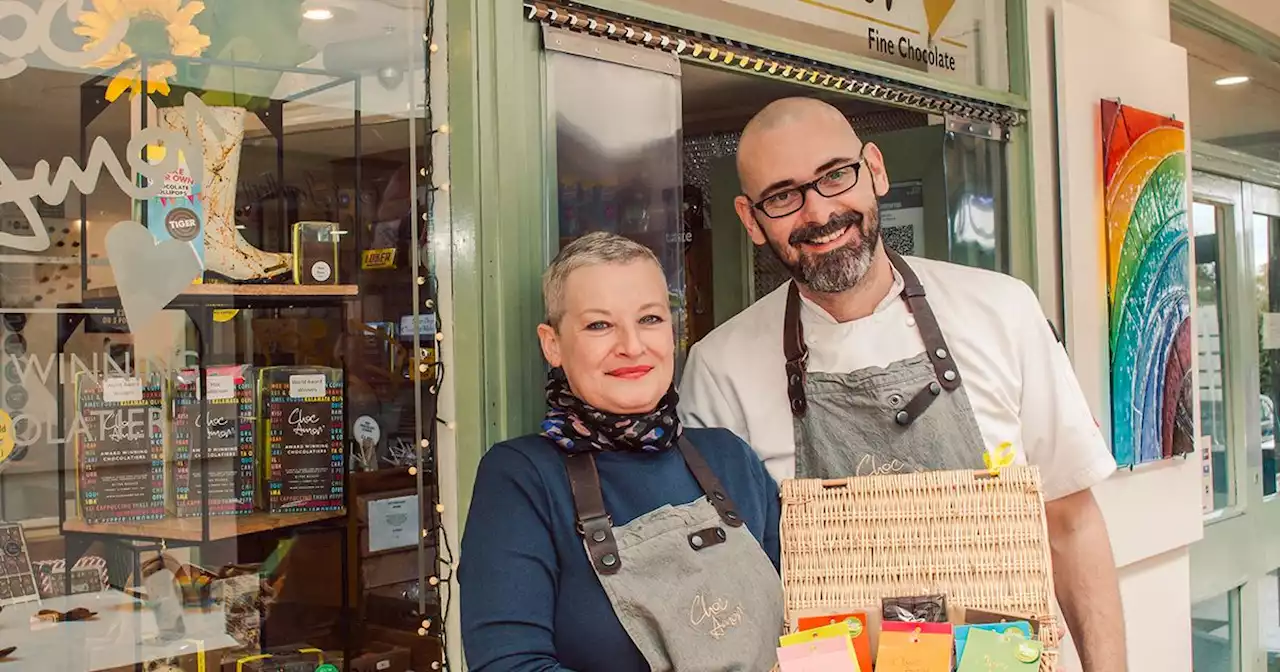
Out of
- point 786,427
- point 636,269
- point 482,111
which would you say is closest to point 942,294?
point 786,427

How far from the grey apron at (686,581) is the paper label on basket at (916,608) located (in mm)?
158

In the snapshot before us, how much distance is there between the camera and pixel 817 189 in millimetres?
1959

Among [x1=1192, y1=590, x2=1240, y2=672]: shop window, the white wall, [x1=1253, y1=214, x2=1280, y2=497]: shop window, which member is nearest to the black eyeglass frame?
the white wall

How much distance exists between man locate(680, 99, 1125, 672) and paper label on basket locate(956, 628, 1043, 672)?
507 mm

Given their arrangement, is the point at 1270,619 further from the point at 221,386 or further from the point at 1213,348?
the point at 221,386

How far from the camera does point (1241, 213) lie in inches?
188

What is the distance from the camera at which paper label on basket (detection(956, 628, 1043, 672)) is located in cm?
147

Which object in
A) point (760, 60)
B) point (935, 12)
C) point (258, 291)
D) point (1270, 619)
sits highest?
point (935, 12)

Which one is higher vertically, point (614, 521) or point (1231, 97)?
point (1231, 97)

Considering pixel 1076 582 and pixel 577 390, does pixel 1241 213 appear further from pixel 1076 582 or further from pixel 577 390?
pixel 577 390

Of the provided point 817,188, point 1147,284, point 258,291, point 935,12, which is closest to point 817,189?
point 817,188

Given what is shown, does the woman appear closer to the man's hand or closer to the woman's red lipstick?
the woman's red lipstick

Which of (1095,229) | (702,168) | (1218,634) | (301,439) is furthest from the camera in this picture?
(1218,634)

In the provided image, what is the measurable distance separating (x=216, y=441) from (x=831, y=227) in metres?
1.07
